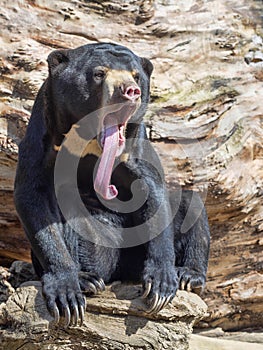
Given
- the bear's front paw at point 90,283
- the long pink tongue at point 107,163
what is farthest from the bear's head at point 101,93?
the bear's front paw at point 90,283

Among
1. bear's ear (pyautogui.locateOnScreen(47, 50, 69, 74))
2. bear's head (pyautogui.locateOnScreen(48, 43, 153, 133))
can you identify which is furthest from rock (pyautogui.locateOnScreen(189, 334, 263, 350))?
bear's ear (pyautogui.locateOnScreen(47, 50, 69, 74))

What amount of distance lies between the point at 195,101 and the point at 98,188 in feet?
5.87

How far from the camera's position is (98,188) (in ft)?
17.3

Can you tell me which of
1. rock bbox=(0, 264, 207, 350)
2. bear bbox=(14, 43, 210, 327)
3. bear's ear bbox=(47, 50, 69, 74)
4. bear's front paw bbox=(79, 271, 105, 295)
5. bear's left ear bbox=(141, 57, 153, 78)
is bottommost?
rock bbox=(0, 264, 207, 350)

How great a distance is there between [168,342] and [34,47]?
2810 millimetres

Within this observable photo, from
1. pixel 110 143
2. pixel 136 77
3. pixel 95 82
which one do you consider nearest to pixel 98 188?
pixel 110 143

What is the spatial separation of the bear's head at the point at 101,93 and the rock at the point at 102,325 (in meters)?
0.75

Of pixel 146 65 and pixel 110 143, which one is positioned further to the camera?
pixel 146 65

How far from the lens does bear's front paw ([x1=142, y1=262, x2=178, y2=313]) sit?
16.5 ft

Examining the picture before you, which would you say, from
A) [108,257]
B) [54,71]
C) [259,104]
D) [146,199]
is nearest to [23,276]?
[108,257]

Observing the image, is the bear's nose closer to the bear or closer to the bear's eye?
the bear

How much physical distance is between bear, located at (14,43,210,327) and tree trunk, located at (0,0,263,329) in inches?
28.7

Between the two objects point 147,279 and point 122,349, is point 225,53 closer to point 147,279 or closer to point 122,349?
point 147,279

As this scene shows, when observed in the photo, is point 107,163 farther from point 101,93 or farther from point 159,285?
point 159,285
